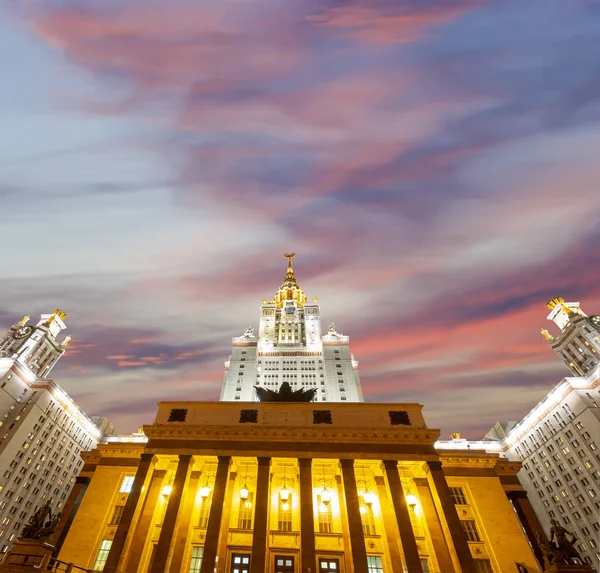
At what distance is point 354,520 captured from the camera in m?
30.2

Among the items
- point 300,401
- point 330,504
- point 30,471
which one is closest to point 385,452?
point 330,504

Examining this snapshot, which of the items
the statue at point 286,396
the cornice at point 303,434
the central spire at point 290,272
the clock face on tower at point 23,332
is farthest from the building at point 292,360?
the cornice at point 303,434

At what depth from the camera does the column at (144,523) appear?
2972 cm

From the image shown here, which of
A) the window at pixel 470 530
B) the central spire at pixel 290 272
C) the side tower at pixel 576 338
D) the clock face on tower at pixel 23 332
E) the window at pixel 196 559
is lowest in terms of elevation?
the window at pixel 196 559

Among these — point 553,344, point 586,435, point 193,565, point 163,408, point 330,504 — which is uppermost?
point 553,344

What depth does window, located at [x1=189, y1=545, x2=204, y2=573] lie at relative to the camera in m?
30.3

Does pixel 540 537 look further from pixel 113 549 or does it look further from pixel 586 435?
pixel 586 435

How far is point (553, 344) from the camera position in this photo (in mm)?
102000

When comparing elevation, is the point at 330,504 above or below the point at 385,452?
below

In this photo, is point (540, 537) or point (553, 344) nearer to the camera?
point (540, 537)

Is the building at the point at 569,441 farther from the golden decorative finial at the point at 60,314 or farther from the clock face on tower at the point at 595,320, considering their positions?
the golden decorative finial at the point at 60,314

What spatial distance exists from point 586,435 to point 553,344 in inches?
1158

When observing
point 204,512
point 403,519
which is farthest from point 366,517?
point 204,512

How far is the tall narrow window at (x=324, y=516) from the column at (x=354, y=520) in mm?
2382
